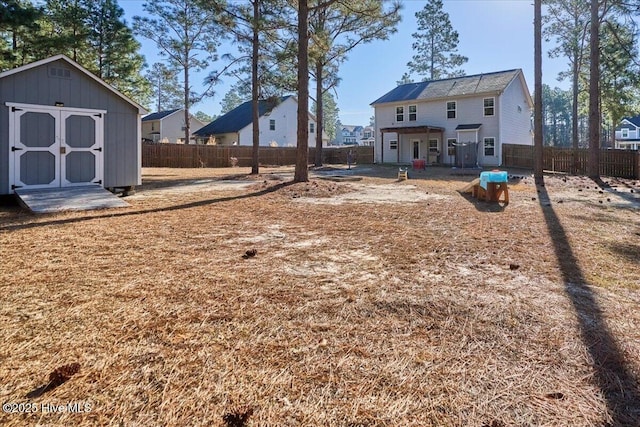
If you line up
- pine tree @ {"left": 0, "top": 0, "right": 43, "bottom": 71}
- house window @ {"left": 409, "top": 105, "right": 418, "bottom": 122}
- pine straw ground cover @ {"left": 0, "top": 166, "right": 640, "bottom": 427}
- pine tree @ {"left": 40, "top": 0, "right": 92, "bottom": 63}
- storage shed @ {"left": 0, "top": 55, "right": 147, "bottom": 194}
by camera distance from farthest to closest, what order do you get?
house window @ {"left": 409, "top": 105, "right": 418, "bottom": 122}, pine tree @ {"left": 40, "top": 0, "right": 92, "bottom": 63}, pine tree @ {"left": 0, "top": 0, "right": 43, "bottom": 71}, storage shed @ {"left": 0, "top": 55, "right": 147, "bottom": 194}, pine straw ground cover @ {"left": 0, "top": 166, "right": 640, "bottom": 427}

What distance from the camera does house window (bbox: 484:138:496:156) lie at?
24.1m

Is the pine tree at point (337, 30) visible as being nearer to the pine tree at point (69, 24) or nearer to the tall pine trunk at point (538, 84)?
the tall pine trunk at point (538, 84)

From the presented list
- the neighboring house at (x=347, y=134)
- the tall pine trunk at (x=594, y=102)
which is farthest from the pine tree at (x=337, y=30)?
the neighboring house at (x=347, y=134)

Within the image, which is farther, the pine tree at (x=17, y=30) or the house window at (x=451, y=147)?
the house window at (x=451, y=147)

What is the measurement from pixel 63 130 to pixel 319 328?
8698 millimetres

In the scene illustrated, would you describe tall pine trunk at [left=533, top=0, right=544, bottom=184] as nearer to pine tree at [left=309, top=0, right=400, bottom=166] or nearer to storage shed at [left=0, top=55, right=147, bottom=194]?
pine tree at [left=309, top=0, right=400, bottom=166]

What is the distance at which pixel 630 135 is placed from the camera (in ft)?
173

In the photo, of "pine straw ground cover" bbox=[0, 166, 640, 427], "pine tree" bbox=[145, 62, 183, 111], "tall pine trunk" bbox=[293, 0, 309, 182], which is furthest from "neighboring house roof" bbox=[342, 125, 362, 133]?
"pine straw ground cover" bbox=[0, 166, 640, 427]

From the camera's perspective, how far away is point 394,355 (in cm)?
202

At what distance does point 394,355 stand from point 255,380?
0.72 m

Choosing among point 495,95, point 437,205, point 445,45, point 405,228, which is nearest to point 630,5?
point 495,95

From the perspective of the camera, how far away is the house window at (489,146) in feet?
79.2

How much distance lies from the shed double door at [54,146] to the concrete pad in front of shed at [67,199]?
1.17 feet

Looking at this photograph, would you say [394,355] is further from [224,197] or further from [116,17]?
[116,17]
